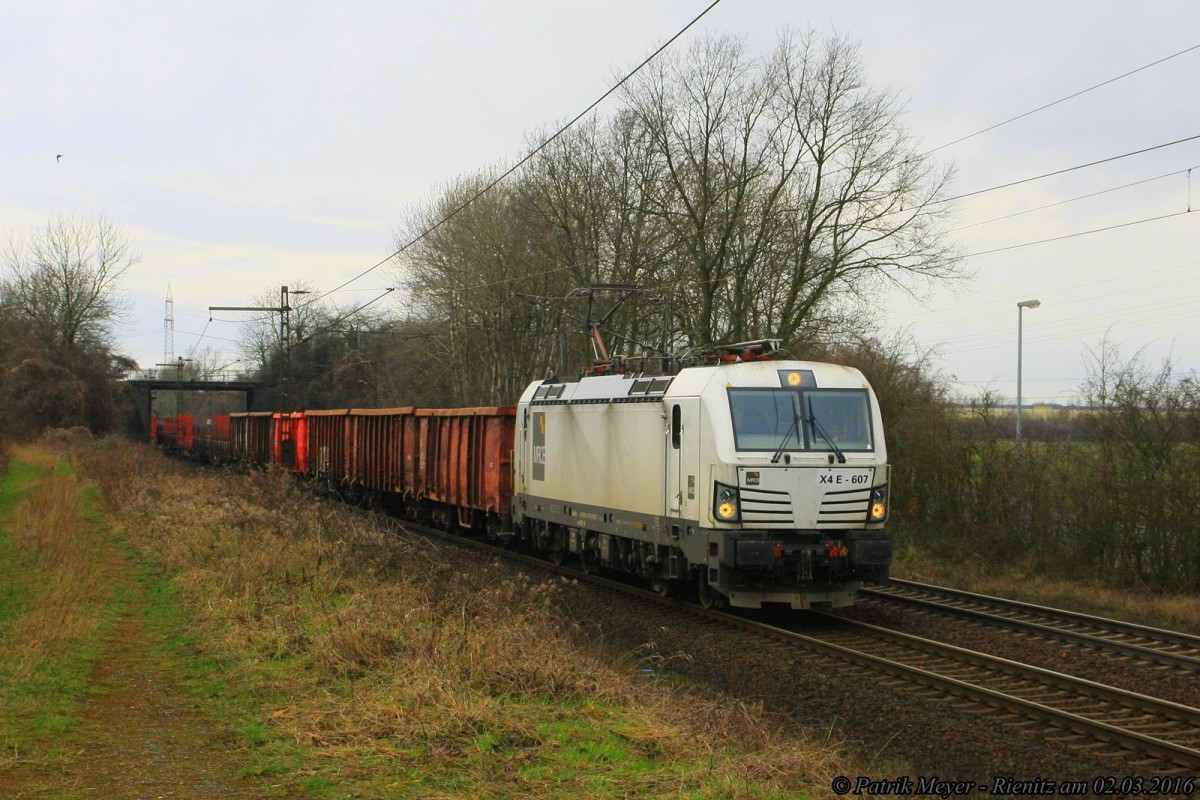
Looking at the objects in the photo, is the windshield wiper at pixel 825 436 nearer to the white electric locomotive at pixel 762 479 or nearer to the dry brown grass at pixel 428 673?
the white electric locomotive at pixel 762 479

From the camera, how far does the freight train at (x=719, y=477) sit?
12.2 metres

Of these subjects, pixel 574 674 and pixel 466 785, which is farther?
pixel 574 674

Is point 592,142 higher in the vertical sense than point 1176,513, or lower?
higher

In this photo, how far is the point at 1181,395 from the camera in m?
16.2

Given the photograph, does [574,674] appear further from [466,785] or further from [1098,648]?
[1098,648]

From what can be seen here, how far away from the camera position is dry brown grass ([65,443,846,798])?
269 inches

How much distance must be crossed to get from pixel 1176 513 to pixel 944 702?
8756mm

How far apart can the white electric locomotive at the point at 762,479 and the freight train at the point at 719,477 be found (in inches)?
0.6

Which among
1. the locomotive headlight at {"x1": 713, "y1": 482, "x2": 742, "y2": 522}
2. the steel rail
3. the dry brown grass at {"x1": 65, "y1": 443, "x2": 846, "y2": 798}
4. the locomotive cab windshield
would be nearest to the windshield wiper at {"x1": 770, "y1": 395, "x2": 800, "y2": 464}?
the locomotive cab windshield

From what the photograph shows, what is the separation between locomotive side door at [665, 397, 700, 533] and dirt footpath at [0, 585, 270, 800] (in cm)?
600

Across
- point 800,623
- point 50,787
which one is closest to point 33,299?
point 800,623

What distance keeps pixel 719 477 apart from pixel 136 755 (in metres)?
7.03

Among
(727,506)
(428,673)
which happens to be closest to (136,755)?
(428,673)

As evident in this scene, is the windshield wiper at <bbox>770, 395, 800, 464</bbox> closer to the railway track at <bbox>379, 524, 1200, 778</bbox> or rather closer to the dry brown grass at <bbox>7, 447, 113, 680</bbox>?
the railway track at <bbox>379, 524, 1200, 778</bbox>
